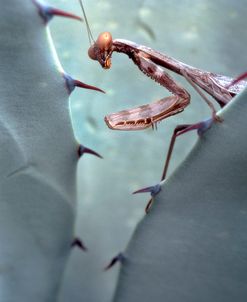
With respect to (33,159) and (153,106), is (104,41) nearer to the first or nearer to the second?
(153,106)

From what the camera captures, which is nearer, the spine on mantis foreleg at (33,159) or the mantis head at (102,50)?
the spine on mantis foreleg at (33,159)

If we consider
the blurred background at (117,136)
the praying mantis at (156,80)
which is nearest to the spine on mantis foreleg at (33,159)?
the blurred background at (117,136)

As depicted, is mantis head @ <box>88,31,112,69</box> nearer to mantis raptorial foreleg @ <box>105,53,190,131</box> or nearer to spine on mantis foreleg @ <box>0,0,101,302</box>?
mantis raptorial foreleg @ <box>105,53,190,131</box>

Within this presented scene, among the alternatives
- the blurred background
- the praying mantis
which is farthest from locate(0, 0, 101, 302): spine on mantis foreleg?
the praying mantis

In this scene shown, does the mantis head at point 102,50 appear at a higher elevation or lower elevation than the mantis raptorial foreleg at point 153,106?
higher

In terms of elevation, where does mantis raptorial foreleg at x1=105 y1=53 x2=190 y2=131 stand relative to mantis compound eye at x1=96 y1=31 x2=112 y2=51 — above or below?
below

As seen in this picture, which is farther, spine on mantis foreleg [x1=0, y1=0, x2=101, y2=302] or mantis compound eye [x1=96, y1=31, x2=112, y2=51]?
mantis compound eye [x1=96, y1=31, x2=112, y2=51]

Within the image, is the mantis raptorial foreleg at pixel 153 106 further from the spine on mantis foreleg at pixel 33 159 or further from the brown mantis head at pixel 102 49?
the spine on mantis foreleg at pixel 33 159

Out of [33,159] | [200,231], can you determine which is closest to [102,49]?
[33,159]
